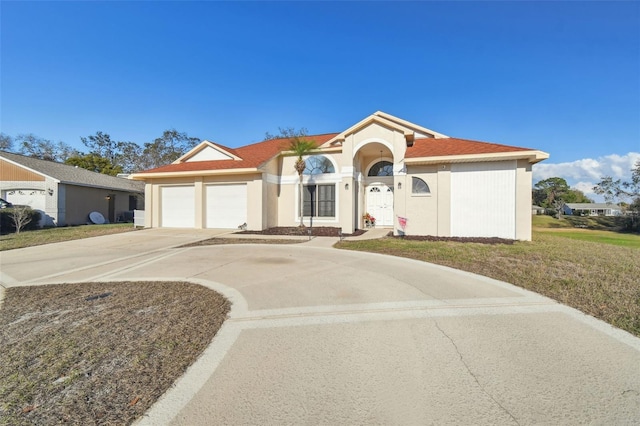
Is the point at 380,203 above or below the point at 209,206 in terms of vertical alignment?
above

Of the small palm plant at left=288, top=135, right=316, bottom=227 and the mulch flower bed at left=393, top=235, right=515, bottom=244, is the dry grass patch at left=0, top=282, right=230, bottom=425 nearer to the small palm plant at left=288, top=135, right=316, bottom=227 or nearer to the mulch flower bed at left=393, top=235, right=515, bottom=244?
the mulch flower bed at left=393, top=235, right=515, bottom=244

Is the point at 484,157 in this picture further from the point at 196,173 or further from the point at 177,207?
the point at 177,207

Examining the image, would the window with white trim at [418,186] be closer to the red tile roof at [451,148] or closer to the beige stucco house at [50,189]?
the red tile roof at [451,148]

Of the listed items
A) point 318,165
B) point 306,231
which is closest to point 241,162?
point 318,165

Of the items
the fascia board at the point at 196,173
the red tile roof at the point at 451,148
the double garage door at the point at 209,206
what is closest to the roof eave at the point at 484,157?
the red tile roof at the point at 451,148

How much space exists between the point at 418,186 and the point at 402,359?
11819mm

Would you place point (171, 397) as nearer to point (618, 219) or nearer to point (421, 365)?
point (421, 365)

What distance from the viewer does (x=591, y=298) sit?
5.32m

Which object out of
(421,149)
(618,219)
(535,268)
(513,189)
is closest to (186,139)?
(421,149)

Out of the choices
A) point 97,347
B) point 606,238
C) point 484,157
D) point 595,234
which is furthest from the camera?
point 595,234

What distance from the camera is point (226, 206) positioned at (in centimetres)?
1750

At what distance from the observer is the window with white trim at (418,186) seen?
13961 millimetres

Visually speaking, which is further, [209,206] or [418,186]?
[209,206]

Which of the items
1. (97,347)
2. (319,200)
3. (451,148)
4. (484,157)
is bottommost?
(97,347)
